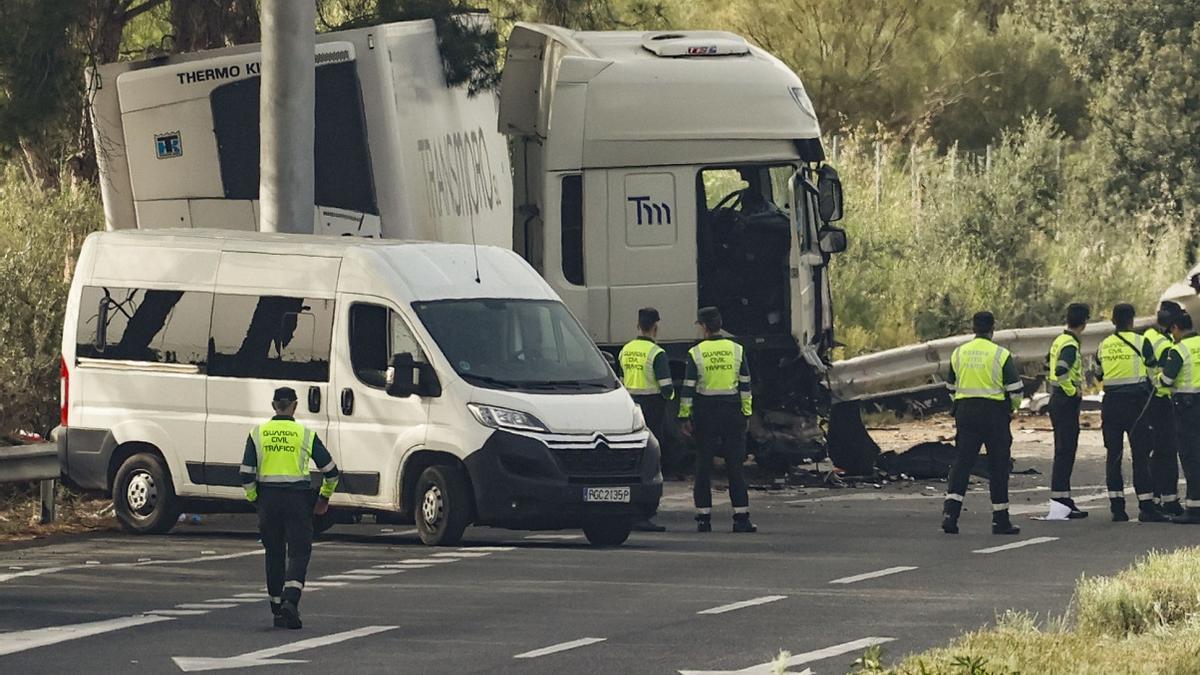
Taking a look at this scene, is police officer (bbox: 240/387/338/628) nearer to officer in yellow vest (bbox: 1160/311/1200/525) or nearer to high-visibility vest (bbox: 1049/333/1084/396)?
high-visibility vest (bbox: 1049/333/1084/396)

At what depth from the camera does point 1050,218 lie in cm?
3591

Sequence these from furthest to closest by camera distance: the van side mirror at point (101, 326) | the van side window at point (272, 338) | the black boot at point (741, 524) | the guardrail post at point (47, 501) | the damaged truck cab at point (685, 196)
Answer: the damaged truck cab at point (685, 196), the guardrail post at point (47, 501), the van side mirror at point (101, 326), the black boot at point (741, 524), the van side window at point (272, 338)

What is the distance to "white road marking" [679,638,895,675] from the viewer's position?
11.6 metres

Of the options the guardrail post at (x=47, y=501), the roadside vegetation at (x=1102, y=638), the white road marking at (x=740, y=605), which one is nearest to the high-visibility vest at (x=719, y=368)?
the white road marking at (x=740, y=605)

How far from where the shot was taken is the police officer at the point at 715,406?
756 inches

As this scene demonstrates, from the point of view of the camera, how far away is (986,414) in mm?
18750

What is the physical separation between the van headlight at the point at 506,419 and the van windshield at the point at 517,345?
272 millimetres

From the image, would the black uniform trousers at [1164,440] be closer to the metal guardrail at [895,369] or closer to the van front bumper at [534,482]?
the van front bumper at [534,482]

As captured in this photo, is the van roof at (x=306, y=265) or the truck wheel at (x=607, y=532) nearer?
the truck wheel at (x=607, y=532)

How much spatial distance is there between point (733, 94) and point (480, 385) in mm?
6022

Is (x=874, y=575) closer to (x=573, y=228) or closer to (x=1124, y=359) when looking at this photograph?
(x=1124, y=359)

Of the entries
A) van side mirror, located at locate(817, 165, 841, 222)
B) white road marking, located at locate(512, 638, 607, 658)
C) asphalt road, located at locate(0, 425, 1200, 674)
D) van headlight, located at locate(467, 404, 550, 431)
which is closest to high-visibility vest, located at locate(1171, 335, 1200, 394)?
asphalt road, located at locate(0, 425, 1200, 674)

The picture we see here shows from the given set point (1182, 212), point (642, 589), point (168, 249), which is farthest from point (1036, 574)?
point (1182, 212)

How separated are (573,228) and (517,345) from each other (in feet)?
15.2
